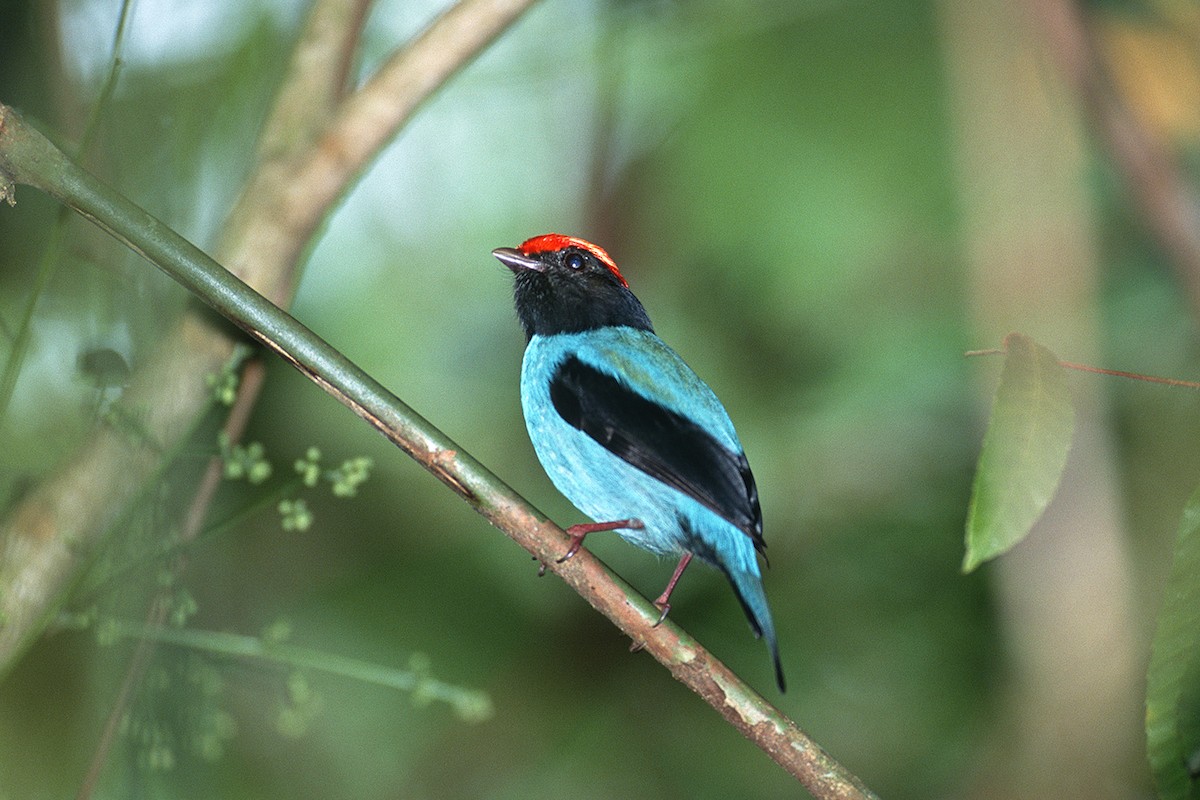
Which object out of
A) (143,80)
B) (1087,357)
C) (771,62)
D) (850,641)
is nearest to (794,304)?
(771,62)

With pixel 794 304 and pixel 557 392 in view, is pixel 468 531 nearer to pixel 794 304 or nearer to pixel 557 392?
pixel 794 304

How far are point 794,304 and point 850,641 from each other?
1486mm

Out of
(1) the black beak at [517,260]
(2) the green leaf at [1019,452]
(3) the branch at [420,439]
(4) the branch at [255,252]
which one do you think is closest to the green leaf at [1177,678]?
(2) the green leaf at [1019,452]

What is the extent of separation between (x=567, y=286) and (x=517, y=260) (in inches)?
5.7

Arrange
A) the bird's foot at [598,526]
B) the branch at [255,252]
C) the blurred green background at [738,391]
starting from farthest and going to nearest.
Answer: the blurred green background at [738,391]
the bird's foot at [598,526]
the branch at [255,252]

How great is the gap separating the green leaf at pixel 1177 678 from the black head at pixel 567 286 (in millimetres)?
1472

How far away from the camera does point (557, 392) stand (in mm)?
2482

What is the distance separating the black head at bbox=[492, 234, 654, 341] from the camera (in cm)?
280

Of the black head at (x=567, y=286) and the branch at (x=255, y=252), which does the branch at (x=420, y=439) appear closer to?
the branch at (x=255, y=252)

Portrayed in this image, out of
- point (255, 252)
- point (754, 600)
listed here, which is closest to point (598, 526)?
point (754, 600)

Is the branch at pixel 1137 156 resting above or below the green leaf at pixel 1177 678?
above

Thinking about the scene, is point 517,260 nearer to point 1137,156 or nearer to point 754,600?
point 754,600

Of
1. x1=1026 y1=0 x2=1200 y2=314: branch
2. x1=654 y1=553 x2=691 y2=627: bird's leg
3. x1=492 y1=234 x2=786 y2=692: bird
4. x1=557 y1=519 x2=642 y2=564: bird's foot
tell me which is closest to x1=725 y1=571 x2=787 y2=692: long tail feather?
x1=492 y1=234 x2=786 y2=692: bird

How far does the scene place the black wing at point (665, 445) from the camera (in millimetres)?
2215
